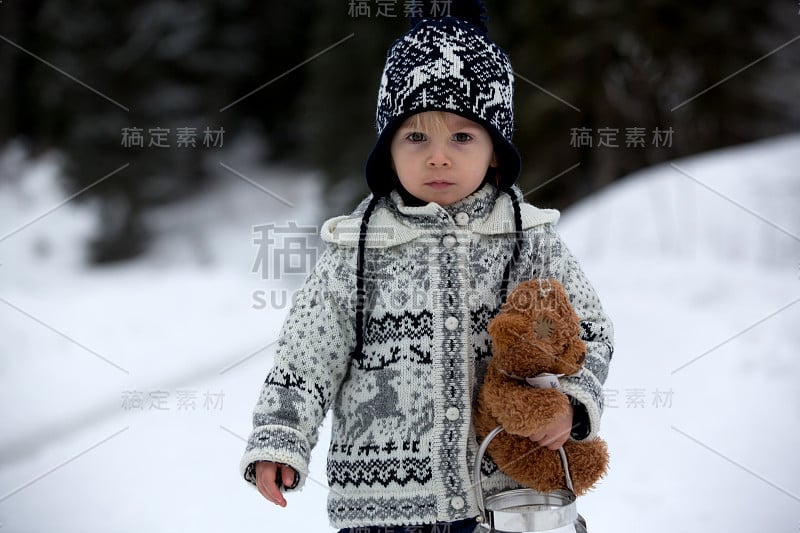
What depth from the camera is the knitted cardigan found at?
4.28ft

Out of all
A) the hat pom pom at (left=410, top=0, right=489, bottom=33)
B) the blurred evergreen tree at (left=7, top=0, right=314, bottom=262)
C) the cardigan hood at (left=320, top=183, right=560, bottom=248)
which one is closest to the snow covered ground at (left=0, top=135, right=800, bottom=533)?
the cardigan hood at (left=320, top=183, right=560, bottom=248)

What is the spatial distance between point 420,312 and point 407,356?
79 millimetres

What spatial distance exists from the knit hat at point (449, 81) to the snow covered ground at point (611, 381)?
1146mm

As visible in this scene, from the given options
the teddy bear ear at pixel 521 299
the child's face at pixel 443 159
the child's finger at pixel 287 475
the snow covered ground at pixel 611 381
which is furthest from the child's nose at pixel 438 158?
the snow covered ground at pixel 611 381

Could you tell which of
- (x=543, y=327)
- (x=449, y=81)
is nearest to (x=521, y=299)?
(x=543, y=327)

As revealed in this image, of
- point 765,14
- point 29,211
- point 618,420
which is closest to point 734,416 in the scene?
point 618,420

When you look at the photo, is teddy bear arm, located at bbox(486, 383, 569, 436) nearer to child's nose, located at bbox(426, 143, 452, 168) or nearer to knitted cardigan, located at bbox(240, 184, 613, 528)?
knitted cardigan, located at bbox(240, 184, 613, 528)

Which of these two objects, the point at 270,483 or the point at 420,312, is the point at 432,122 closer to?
the point at 420,312

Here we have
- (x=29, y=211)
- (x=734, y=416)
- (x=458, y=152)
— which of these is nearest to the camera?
(x=458, y=152)

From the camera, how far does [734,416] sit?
2.64 metres

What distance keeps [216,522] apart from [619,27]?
4.56 meters

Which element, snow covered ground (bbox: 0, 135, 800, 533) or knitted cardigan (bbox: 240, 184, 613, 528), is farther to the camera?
snow covered ground (bbox: 0, 135, 800, 533)

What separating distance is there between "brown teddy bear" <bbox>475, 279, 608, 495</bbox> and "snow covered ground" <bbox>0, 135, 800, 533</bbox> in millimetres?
918

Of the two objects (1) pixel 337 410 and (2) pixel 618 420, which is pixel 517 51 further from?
(1) pixel 337 410
